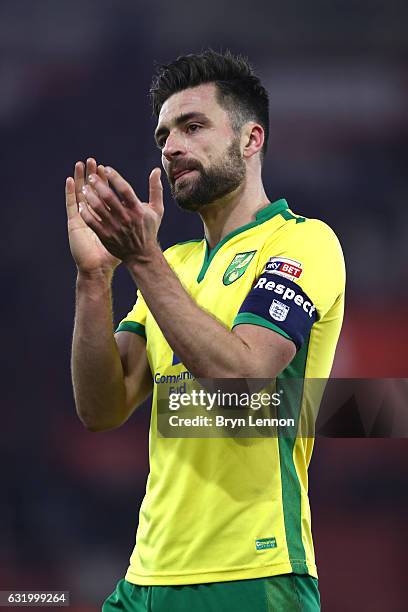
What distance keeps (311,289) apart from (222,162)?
1.34 feet

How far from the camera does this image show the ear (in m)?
1.89

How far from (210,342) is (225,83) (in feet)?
2.60

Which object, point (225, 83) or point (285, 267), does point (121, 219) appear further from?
point (225, 83)

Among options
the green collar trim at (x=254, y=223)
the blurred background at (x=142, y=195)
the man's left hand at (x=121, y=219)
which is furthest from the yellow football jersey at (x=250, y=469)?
the blurred background at (x=142, y=195)

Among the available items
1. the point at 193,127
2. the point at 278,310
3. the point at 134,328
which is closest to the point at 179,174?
the point at 193,127

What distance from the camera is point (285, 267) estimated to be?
1.54 meters

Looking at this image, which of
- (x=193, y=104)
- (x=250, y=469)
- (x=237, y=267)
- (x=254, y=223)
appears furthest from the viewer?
(x=193, y=104)

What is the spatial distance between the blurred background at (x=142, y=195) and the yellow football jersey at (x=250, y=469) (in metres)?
1.26

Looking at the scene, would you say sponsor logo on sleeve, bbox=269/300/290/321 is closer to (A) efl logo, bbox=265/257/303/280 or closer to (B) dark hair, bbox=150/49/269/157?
(A) efl logo, bbox=265/257/303/280

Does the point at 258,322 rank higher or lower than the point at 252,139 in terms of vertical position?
lower

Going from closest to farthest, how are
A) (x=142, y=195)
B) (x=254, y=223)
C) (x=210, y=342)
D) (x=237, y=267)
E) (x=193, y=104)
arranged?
1. (x=210, y=342)
2. (x=237, y=267)
3. (x=254, y=223)
4. (x=193, y=104)
5. (x=142, y=195)

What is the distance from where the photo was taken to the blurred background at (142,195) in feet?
9.28

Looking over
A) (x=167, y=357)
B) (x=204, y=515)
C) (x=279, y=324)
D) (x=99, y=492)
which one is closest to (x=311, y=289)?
(x=279, y=324)

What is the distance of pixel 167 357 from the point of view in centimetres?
167
